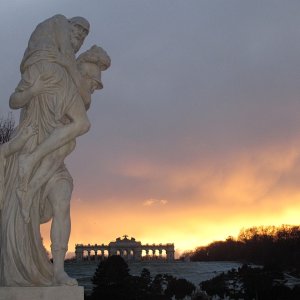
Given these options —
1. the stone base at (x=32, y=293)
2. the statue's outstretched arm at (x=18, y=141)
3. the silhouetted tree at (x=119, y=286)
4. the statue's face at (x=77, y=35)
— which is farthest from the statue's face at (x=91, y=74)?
the silhouetted tree at (x=119, y=286)

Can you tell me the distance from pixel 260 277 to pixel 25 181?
2001 inches

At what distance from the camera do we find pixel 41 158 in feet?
22.4

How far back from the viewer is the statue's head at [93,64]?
7285mm

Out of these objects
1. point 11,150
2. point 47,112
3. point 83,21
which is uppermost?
point 83,21

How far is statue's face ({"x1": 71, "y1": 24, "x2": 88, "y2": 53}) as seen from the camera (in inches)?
289

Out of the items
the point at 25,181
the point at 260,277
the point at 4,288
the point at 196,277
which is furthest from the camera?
the point at 196,277

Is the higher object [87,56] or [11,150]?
[87,56]

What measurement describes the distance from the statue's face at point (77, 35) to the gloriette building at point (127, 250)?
5409 inches

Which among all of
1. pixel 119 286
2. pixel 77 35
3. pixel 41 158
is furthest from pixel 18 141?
pixel 119 286

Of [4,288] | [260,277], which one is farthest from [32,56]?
[260,277]

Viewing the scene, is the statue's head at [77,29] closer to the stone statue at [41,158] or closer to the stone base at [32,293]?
the stone statue at [41,158]

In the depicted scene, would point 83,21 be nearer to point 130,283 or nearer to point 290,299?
point 130,283

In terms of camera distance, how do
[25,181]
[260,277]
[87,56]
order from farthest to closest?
[260,277]
[87,56]
[25,181]

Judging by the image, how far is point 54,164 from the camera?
22.6ft
